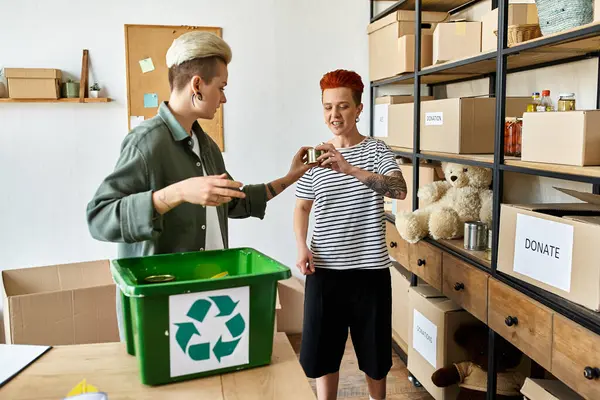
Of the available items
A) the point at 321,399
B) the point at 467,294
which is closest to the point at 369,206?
the point at 467,294

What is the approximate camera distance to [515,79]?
2.58m

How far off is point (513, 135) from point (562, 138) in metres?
0.42

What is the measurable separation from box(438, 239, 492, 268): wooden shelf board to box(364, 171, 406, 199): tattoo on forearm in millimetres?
463

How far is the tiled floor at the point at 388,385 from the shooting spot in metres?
2.66

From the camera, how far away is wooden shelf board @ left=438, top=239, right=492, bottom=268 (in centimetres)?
211

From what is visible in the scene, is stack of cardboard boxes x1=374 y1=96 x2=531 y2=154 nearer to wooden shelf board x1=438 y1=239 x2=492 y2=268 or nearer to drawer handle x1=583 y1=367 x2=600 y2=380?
wooden shelf board x1=438 y1=239 x2=492 y2=268

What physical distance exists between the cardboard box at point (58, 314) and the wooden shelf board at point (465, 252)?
68.4 inches

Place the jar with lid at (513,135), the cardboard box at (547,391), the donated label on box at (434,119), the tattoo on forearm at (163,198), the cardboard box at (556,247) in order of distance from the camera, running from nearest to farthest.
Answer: the tattoo on forearm at (163,198)
the cardboard box at (556,247)
the cardboard box at (547,391)
the jar with lid at (513,135)
the donated label on box at (434,119)

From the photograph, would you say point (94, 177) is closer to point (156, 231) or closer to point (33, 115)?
point (33, 115)

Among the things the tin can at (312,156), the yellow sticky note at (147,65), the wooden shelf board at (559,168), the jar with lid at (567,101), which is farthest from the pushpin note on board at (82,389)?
the yellow sticky note at (147,65)

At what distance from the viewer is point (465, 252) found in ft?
7.39

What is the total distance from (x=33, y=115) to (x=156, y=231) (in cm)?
242

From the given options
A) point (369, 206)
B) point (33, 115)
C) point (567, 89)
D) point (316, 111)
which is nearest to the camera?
point (369, 206)

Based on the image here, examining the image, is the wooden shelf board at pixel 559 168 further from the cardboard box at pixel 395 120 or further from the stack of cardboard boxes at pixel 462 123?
the cardboard box at pixel 395 120
